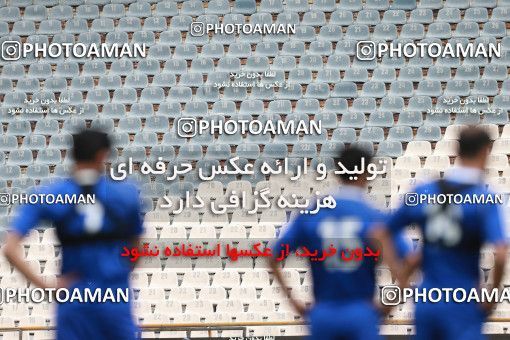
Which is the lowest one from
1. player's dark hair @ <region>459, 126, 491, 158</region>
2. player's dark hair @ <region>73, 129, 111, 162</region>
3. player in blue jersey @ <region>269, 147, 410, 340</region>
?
player in blue jersey @ <region>269, 147, 410, 340</region>

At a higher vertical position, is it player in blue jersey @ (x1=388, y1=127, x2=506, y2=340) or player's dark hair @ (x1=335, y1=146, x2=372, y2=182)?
player's dark hair @ (x1=335, y1=146, x2=372, y2=182)

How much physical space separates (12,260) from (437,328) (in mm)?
1260

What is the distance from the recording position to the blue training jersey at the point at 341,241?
3.04m

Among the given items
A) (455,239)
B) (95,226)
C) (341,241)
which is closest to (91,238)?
(95,226)

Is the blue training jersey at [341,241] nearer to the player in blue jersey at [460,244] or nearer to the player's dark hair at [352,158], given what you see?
the player's dark hair at [352,158]

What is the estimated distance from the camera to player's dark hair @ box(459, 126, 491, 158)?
9.80ft

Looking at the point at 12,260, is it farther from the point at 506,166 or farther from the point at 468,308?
the point at 506,166

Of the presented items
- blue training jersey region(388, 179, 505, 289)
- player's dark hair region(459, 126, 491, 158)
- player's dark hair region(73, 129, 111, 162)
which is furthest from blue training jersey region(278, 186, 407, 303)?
player's dark hair region(73, 129, 111, 162)

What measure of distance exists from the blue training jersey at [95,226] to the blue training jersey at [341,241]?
0.50m

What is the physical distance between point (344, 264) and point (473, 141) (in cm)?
52

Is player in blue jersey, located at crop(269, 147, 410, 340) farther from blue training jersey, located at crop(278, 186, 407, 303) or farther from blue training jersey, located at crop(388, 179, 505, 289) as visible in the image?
blue training jersey, located at crop(388, 179, 505, 289)

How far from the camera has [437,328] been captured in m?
3.04

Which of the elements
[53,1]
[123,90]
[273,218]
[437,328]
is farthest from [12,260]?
[53,1]

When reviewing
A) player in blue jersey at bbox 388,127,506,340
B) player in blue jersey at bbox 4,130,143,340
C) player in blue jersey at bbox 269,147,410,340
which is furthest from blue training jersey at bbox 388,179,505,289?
player in blue jersey at bbox 4,130,143,340
